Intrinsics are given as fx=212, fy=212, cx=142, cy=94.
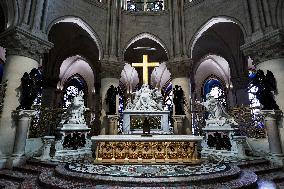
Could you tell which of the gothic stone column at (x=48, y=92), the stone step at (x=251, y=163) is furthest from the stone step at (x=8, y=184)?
the gothic stone column at (x=48, y=92)

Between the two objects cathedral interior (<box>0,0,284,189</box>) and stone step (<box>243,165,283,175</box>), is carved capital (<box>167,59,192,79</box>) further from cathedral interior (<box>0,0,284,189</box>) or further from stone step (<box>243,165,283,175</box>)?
stone step (<box>243,165,283,175</box>)

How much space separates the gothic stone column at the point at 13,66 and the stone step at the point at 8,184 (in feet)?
5.58

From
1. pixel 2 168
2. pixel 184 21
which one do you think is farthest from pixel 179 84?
pixel 2 168

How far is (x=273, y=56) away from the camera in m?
8.73

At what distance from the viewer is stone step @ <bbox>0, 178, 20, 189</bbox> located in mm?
5278

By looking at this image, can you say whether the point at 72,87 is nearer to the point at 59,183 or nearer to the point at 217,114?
the point at 217,114

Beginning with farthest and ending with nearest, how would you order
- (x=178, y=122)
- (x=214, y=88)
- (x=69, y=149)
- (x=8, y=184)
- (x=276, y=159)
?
(x=214, y=88) < (x=178, y=122) < (x=69, y=149) < (x=276, y=159) < (x=8, y=184)

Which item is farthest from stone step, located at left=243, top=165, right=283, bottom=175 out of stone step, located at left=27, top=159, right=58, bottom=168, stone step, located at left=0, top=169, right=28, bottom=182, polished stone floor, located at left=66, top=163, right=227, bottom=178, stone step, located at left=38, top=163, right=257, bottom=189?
stone step, located at left=0, top=169, right=28, bottom=182

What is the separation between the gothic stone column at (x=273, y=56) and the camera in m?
8.29

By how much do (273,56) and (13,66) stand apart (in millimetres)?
10416

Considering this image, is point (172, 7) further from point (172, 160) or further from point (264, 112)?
point (172, 160)

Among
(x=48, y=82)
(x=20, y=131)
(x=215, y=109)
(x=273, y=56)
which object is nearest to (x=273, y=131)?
(x=215, y=109)

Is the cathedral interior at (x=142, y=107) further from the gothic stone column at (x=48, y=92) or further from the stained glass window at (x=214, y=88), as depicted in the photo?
the stained glass window at (x=214, y=88)

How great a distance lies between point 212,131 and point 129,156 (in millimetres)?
4193
